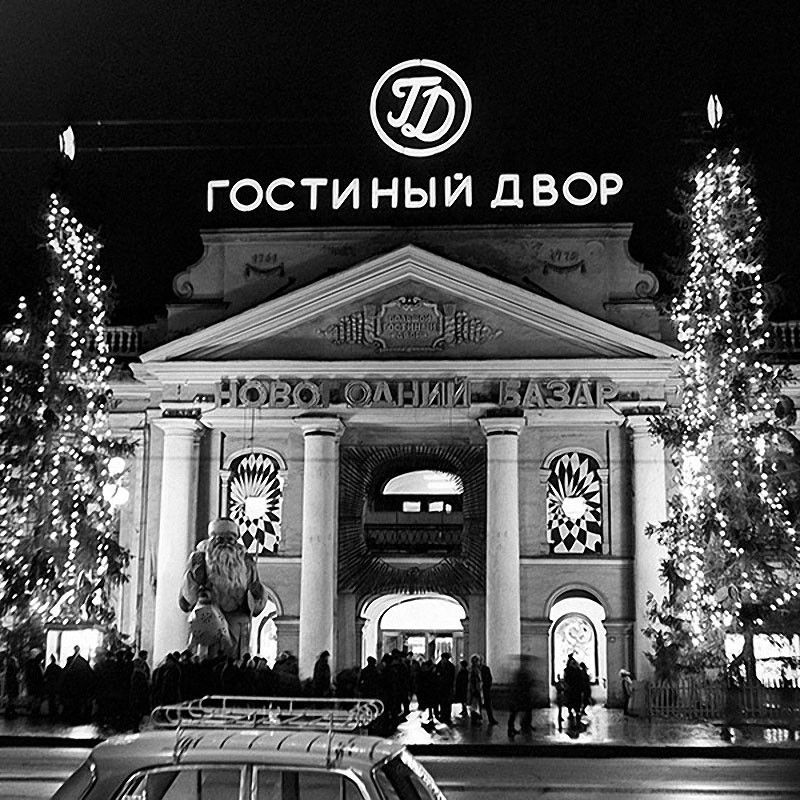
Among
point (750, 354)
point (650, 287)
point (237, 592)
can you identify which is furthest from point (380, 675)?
point (650, 287)

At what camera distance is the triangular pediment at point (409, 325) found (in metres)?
35.9

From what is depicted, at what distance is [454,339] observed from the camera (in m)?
36.5

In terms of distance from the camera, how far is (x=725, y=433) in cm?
3014

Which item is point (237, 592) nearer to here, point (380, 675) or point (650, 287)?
point (380, 675)

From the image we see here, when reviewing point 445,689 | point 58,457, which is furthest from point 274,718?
point 58,457

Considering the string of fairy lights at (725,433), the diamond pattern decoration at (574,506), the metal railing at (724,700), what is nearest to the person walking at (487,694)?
the metal railing at (724,700)

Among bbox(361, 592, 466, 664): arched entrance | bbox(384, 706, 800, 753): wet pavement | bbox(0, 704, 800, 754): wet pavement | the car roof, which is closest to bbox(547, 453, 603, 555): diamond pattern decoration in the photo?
bbox(361, 592, 466, 664): arched entrance

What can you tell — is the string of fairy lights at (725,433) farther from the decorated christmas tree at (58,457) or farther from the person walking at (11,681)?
the person walking at (11,681)

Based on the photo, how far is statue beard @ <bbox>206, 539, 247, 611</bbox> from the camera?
85.7 ft

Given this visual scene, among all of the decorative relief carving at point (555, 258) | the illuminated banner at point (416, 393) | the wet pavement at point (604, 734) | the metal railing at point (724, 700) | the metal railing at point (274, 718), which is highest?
the decorative relief carving at point (555, 258)

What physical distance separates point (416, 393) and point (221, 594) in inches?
461

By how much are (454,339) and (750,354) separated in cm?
956

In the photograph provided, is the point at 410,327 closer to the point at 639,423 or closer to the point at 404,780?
the point at 639,423

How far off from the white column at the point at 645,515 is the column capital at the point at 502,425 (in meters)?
3.47
